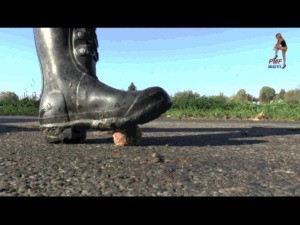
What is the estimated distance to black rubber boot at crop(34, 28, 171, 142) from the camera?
1820mm

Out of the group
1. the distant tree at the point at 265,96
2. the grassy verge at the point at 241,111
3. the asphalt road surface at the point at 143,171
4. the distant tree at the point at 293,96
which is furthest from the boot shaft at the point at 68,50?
the distant tree at the point at 293,96

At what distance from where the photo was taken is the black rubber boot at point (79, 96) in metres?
1.82

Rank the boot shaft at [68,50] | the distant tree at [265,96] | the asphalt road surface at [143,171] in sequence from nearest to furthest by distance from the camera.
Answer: the asphalt road surface at [143,171] → the boot shaft at [68,50] → the distant tree at [265,96]

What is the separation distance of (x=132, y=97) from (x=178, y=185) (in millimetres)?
769

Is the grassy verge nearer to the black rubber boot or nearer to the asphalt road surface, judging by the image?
the black rubber boot

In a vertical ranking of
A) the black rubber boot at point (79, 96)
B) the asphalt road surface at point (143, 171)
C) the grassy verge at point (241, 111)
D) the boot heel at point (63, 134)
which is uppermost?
the black rubber boot at point (79, 96)

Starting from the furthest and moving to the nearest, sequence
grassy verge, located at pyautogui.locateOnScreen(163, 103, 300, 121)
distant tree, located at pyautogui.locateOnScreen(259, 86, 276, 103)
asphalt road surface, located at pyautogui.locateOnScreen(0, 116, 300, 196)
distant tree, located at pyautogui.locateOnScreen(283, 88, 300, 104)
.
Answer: distant tree, located at pyautogui.locateOnScreen(259, 86, 276, 103) → distant tree, located at pyautogui.locateOnScreen(283, 88, 300, 104) → grassy verge, located at pyautogui.locateOnScreen(163, 103, 300, 121) → asphalt road surface, located at pyautogui.locateOnScreen(0, 116, 300, 196)

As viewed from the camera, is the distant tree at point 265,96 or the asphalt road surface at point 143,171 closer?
the asphalt road surface at point 143,171

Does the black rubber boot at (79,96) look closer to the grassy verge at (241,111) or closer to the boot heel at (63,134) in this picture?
the boot heel at (63,134)

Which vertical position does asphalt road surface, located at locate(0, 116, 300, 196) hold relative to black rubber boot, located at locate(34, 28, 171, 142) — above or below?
below

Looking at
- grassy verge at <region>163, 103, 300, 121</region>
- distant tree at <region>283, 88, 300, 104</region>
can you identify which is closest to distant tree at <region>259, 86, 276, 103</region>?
distant tree at <region>283, 88, 300, 104</region>

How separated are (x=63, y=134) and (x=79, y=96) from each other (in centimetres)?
26

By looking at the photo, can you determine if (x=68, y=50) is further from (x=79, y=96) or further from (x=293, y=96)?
(x=293, y=96)
